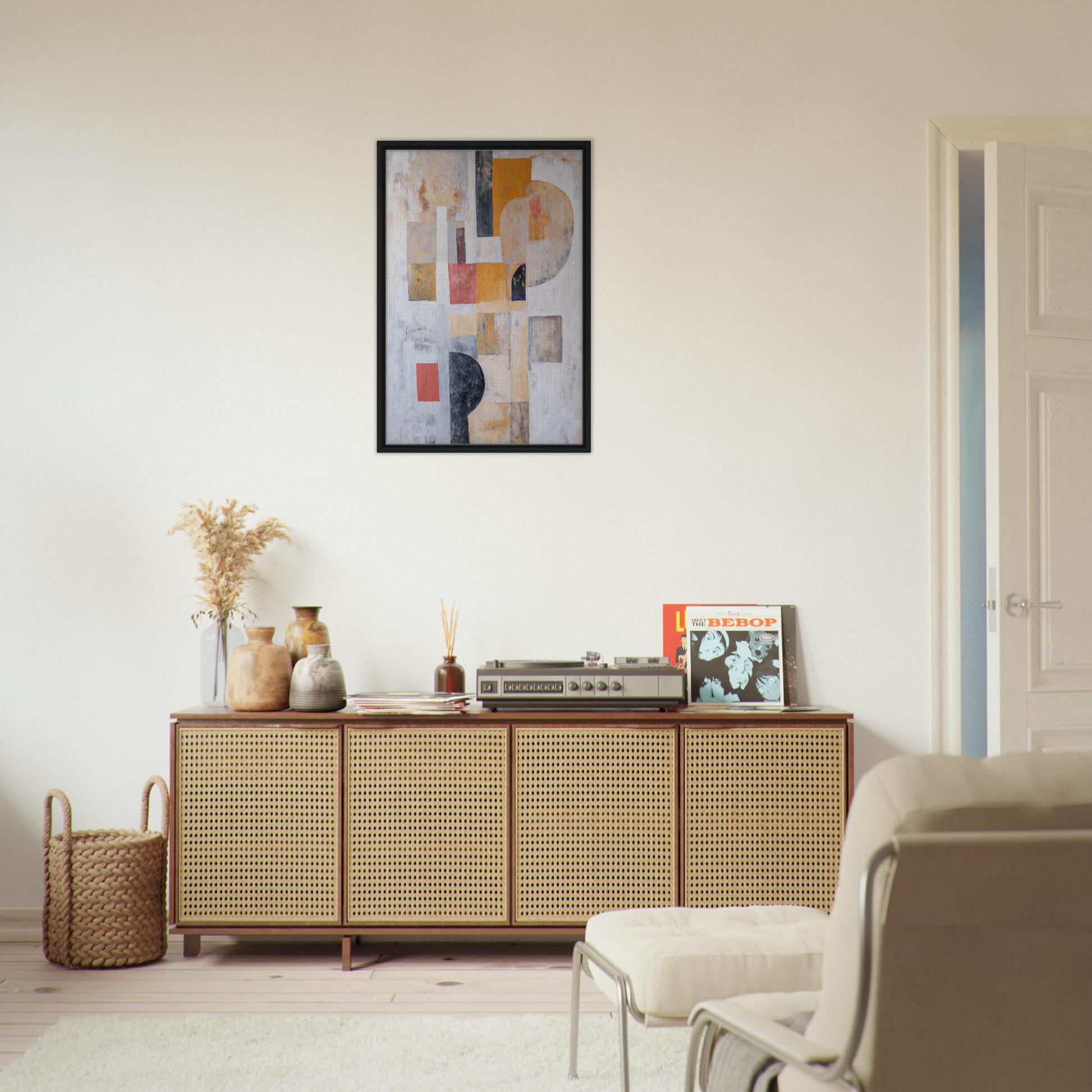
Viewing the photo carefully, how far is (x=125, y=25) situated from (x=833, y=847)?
3551 millimetres

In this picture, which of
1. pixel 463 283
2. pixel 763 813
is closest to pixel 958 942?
pixel 763 813

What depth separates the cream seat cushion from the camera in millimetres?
1872

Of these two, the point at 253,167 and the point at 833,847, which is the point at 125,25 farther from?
the point at 833,847

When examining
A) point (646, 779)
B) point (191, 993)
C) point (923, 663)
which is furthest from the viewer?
point (923, 663)

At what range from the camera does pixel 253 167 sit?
350cm

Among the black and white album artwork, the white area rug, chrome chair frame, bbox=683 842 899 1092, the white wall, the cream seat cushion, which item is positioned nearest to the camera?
chrome chair frame, bbox=683 842 899 1092

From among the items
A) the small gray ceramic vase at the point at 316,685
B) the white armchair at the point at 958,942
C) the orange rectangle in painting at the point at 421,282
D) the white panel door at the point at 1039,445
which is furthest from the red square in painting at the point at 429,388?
the white armchair at the point at 958,942

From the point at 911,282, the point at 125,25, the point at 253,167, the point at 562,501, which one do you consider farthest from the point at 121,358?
the point at 911,282

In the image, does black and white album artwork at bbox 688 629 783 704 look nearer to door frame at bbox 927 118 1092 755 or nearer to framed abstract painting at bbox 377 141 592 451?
door frame at bbox 927 118 1092 755

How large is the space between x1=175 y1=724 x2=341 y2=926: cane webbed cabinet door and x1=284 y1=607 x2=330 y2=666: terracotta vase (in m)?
0.29

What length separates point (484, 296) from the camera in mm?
3498

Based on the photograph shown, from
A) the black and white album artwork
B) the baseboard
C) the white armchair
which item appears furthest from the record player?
the white armchair

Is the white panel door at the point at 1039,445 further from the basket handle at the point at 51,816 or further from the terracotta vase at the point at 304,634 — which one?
the basket handle at the point at 51,816

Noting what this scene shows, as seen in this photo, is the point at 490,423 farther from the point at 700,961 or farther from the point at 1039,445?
the point at 700,961
